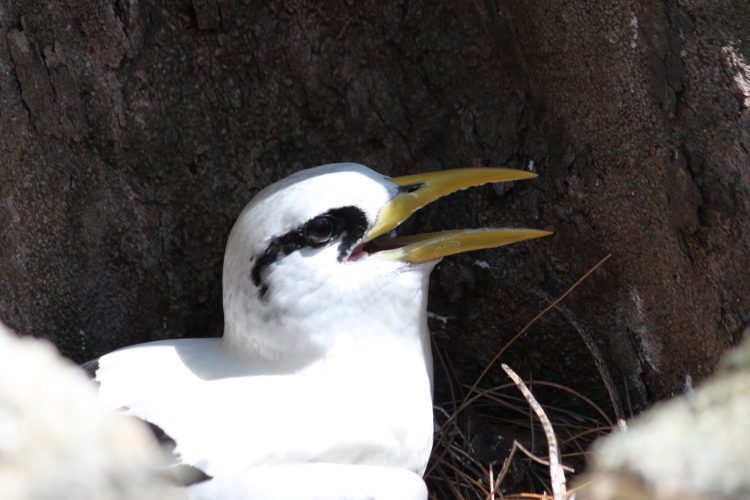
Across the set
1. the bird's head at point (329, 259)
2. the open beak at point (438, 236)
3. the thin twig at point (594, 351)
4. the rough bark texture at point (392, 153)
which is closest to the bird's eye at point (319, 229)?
the bird's head at point (329, 259)

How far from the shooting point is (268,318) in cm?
209

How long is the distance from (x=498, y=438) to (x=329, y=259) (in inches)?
43.6

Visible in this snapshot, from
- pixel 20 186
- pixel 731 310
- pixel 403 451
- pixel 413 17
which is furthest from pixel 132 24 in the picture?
pixel 731 310

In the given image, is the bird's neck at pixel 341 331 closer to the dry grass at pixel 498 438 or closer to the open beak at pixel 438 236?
the open beak at pixel 438 236

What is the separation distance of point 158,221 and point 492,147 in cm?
133

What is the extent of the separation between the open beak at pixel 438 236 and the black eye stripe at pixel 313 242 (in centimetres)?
6

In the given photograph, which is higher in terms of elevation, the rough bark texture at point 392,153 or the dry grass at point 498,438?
the rough bark texture at point 392,153

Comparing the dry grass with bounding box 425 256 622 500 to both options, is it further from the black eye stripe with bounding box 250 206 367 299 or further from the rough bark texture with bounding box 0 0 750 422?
the black eye stripe with bounding box 250 206 367 299

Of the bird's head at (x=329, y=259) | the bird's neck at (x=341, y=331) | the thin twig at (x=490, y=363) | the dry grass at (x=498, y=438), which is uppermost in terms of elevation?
the bird's head at (x=329, y=259)

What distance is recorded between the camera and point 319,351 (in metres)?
2.09

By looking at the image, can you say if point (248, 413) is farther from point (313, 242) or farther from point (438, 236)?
point (438, 236)

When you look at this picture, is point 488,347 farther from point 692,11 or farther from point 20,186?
point 20,186

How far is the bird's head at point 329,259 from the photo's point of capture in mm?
2047

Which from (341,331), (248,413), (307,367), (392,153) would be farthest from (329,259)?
(392,153)
